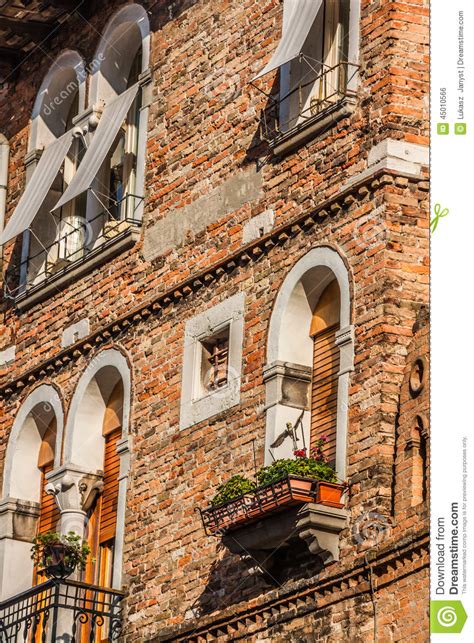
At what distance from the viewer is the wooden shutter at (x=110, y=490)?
21438mm

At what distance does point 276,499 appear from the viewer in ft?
57.9

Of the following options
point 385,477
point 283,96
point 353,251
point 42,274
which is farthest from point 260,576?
point 42,274

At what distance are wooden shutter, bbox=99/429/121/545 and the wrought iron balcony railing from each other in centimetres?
200

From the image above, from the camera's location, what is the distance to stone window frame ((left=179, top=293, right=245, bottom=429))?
1962cm

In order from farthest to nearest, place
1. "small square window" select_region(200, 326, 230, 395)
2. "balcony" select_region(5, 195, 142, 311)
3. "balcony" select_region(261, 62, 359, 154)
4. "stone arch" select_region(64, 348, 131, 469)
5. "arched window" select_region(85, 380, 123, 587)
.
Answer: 1. "balcony" select_region(5, 195, 142, 311)
2. "stone arch" select_region(64, 348, 131, 469)
3. "arched window" select_region(85, 380, 123, 587)
4. "small square window" select_region(200, 326, 230, 395)
5. "balcony" select_region(261, 62, 359, 154)

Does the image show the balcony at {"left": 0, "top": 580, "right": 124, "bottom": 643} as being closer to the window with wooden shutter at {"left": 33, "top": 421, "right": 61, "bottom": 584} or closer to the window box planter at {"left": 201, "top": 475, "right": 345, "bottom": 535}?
the window with wooden shutter at {"left": 33, "top": 421, "right": 61, "bottom": 584}

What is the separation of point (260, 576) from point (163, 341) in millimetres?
3289

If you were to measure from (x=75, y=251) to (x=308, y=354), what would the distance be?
4.95 meters

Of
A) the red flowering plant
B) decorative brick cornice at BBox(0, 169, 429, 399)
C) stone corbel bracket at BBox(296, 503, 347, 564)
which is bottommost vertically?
stone corbel bracket at BBox(296, 503, 347, 564)

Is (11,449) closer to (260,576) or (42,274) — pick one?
(42,274)

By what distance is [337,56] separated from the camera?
19.9 meters

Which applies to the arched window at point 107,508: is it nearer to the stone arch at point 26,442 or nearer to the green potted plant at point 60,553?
the green potted plant at point 60,553

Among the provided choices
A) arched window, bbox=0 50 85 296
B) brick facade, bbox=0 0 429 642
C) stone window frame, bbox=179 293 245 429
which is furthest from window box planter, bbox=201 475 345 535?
arched window, bbox=0 50 85 296

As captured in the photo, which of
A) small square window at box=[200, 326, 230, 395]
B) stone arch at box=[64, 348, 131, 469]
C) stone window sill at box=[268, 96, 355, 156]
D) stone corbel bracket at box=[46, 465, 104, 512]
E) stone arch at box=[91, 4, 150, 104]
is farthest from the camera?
stone arch at box=[91, 4, 150, 104]
